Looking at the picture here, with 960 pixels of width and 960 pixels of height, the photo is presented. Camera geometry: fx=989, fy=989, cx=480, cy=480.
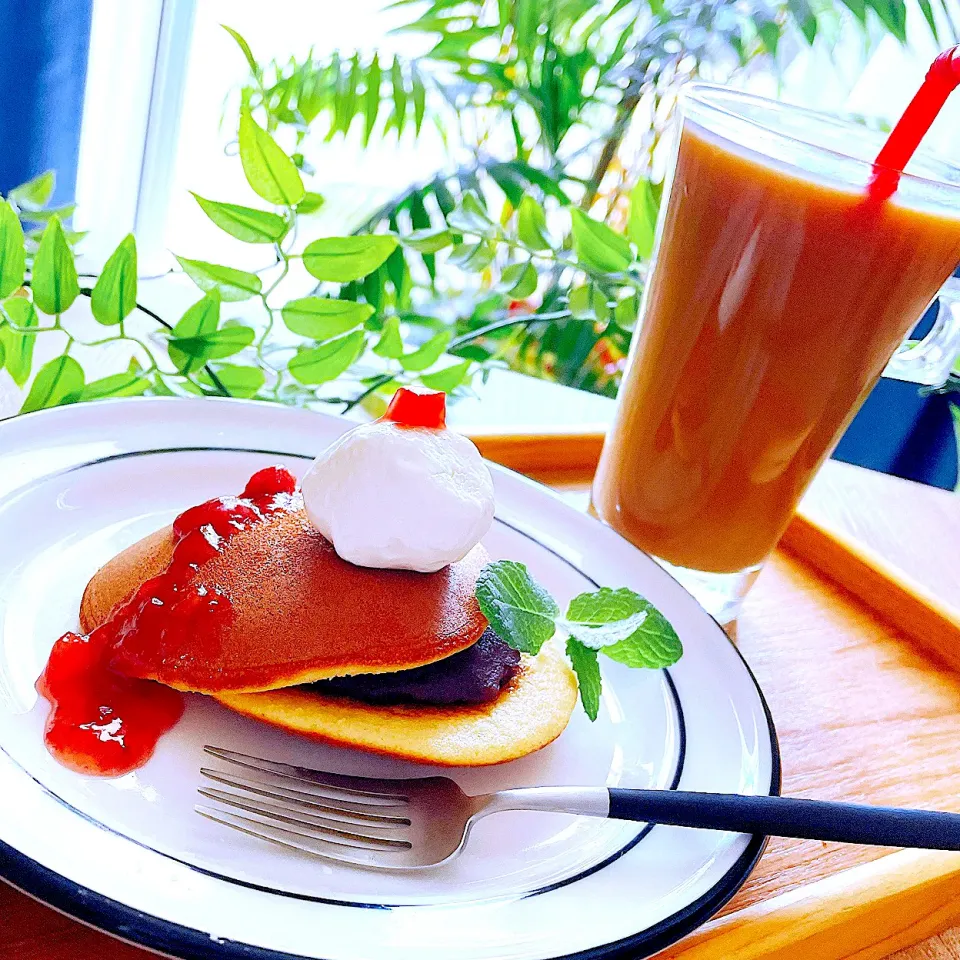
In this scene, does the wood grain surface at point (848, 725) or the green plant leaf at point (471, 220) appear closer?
the wood grain surface at point (848, 725)

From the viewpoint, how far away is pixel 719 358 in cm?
99

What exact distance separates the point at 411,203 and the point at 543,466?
764mm

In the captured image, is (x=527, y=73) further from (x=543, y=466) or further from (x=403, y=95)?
(x=543, y=466)

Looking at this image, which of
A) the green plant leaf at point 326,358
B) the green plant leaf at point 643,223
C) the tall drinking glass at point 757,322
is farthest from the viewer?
the green plant leaf at point 643,223

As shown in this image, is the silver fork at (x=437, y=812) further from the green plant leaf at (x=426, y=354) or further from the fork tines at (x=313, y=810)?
the green plant leaf at (x=426, y=354)

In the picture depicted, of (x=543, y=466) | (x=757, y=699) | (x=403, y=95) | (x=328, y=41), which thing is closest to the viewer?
(x=757, y=699)

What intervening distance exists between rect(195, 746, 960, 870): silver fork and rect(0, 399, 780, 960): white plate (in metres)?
0.02

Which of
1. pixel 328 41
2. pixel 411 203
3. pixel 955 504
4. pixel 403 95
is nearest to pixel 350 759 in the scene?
pixel 955 504

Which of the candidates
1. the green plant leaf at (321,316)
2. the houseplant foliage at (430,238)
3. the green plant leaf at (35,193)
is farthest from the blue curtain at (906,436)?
the green plant leaf at (35,193)

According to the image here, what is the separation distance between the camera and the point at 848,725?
37.1 inches

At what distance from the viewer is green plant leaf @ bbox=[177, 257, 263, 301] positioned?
1065 millimetres

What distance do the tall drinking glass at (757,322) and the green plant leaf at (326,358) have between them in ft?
1.02

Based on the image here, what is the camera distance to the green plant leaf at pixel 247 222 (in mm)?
1032

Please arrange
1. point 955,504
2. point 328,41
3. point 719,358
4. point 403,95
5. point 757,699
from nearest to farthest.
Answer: point 757,699 → point 719,358 → point 955,504 → point 403,95 → point 328,41
